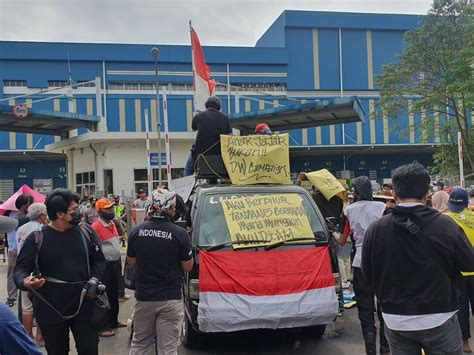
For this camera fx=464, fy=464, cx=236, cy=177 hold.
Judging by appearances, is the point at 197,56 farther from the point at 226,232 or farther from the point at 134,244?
the point at 134,244

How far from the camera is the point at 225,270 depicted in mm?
4918

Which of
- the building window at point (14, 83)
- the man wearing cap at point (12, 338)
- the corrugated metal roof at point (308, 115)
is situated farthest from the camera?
the building window at point (14, 83)

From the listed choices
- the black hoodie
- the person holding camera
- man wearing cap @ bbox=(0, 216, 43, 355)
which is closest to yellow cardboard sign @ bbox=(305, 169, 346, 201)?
the person holding camera

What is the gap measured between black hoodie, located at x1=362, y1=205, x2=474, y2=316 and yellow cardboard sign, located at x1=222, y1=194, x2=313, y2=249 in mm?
2368

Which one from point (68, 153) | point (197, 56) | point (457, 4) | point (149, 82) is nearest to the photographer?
point (197, 56)

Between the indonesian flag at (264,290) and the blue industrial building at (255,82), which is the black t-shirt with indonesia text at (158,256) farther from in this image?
the blue industrial building at (255,82)

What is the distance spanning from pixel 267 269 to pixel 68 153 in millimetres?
23788

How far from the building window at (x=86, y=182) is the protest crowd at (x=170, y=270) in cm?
1833

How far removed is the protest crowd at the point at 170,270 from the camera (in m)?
2.75

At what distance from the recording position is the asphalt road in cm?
533

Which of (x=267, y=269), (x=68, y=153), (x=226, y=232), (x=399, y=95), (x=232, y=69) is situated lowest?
(x=267, y=269)

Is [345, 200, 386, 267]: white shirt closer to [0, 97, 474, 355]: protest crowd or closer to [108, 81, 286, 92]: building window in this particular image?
[0, 97, 474, 355]: protest crowd

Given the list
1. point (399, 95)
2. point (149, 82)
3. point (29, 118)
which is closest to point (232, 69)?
point (149, 82)

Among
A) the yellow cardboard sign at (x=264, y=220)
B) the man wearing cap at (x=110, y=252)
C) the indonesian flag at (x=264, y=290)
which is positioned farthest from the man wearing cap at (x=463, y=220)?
the man wearing cap at (x=110, y=252)
